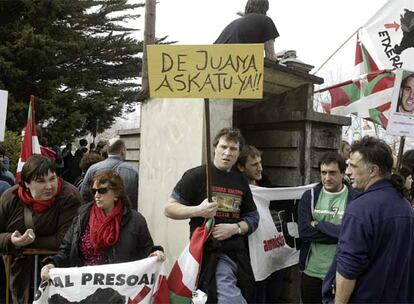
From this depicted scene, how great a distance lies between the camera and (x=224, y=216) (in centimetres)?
355

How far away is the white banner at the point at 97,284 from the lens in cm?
319

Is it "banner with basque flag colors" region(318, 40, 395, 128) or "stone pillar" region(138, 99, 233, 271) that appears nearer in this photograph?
"stone pillar" region(138, 99, 233, 271)

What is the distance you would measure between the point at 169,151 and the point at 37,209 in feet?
5.37

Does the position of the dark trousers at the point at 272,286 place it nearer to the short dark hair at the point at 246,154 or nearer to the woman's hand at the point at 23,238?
the short dark hair at the point at 246,154

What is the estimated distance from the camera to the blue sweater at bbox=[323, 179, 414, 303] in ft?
8.60

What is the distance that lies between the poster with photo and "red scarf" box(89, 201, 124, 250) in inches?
102

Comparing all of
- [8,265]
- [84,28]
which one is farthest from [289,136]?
[84,28]

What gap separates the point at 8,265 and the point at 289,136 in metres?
3.17

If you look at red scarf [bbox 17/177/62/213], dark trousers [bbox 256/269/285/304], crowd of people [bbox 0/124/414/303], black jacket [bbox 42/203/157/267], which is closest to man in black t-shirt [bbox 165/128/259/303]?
crowd of people [bbox 0/124/414/303]

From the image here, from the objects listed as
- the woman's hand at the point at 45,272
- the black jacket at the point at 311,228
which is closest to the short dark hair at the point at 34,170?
the woman's hand at the point at 45,272

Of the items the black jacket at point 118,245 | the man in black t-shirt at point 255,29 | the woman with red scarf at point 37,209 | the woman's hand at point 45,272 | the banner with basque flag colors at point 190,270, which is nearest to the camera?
the woman's hand at point 45,272

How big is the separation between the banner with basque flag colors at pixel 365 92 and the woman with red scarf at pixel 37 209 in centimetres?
327

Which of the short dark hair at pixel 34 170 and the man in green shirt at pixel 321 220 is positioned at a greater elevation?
the short dark hair at pixel 34 170

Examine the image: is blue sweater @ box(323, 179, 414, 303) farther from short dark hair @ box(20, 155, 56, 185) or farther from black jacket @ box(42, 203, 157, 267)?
short dark hair @ box(20, 155, 56, 185)
